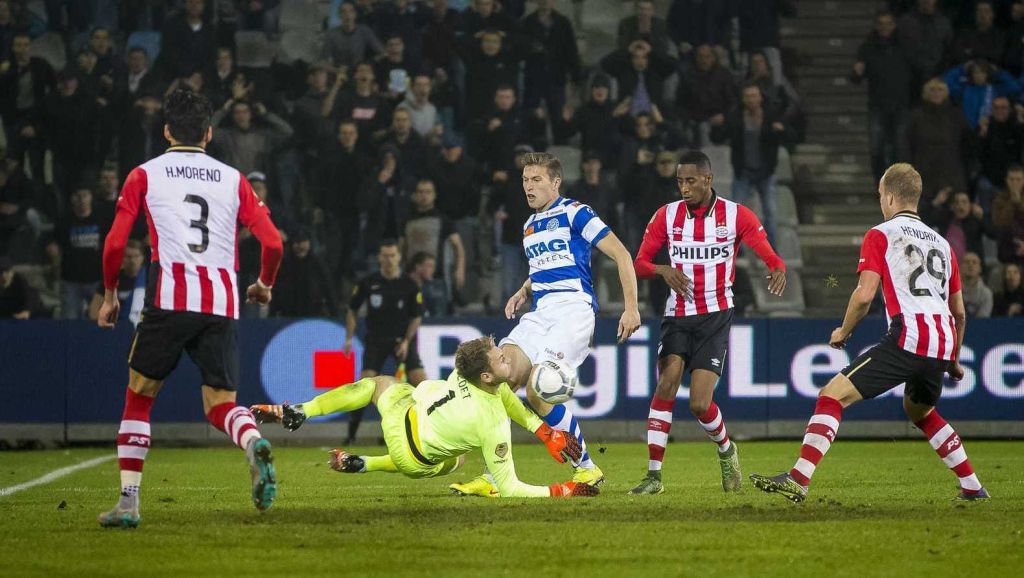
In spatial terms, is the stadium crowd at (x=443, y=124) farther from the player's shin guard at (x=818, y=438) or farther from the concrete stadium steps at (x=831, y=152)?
the player's shin guard at (x=818, y=438)

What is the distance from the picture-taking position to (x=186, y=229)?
747cm

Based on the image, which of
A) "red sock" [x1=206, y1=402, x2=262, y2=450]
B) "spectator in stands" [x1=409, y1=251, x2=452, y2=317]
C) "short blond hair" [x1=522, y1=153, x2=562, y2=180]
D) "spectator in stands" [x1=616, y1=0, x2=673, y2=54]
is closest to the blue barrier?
"spectator in stands" [x1=409, y1=251, x2=452, y2=317]

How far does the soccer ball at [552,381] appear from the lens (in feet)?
29.4

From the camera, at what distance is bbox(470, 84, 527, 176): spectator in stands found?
17.6 metres

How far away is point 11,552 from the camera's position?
6.60 metres

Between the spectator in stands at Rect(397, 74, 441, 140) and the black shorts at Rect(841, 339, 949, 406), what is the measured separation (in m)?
10.3

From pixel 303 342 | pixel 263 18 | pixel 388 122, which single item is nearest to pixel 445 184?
pixel 388 122

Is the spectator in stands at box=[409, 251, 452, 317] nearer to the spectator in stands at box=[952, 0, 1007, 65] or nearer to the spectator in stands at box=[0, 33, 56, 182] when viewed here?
the spectator in stands at box=[0, 33, 56, 182]

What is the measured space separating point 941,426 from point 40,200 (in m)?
12.8

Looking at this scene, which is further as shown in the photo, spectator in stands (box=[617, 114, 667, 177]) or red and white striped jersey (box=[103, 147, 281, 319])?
spectator in stands (box=[617, 114, 667, 177])

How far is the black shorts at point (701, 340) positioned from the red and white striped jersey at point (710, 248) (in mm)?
61

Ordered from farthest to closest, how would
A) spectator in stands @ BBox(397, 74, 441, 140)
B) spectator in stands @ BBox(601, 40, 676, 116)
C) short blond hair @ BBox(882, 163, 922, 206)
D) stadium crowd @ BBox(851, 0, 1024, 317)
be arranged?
spectator in stands @ BBox(601, 40, 676, 116)
spectator in stands @ BBox(397, 74, 441, 140)
stadium crowd @ BBox(851, 0, 1024, 317)
short blond hair @ BBox(882, 163, 922, 206)

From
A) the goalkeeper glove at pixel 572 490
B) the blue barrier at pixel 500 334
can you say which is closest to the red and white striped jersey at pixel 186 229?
the goalkeeper glove at pixel 572 490

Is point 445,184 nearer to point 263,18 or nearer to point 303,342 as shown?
point 303,342
